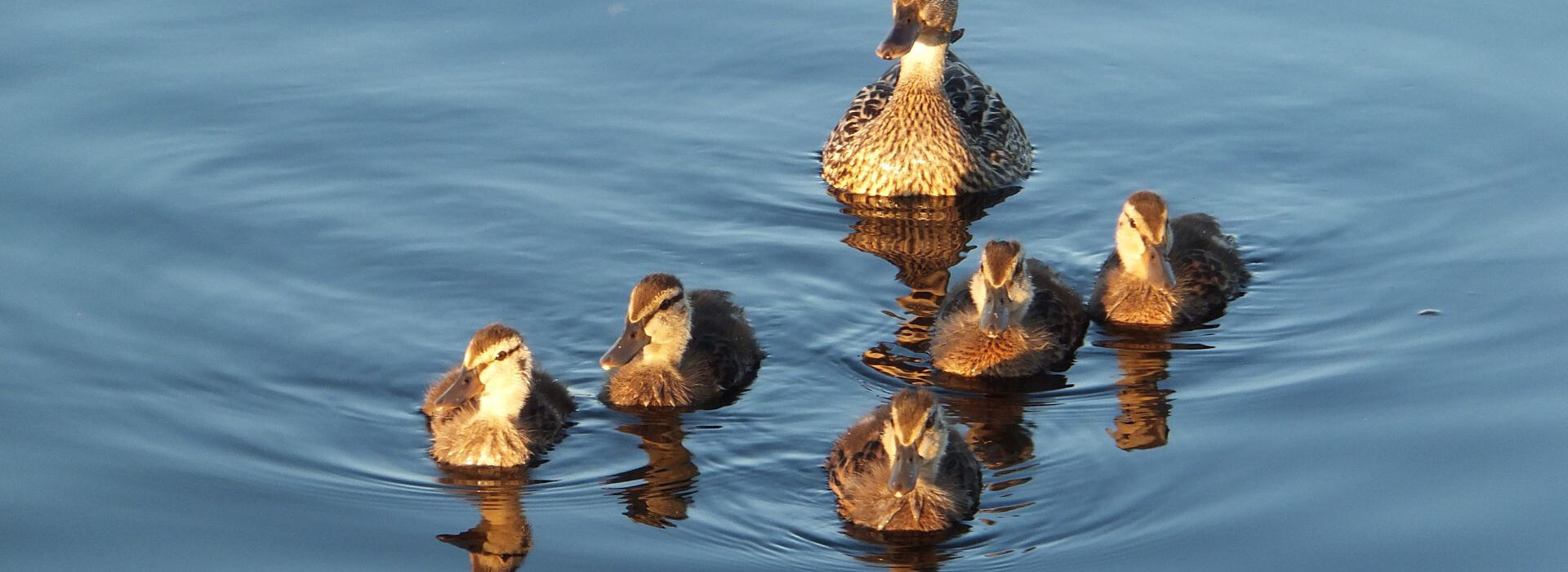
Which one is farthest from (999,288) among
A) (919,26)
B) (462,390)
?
(919,26)

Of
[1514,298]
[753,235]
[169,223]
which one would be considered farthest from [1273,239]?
[169,223]

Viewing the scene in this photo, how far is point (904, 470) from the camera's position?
7875 millimetres

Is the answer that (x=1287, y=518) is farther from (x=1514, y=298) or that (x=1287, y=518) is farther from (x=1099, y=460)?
(x=1514, y=298)

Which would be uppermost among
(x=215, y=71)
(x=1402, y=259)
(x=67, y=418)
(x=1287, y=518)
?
(x=215, y=71)

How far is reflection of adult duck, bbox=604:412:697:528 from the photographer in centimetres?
821

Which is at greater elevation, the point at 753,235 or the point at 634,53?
the point at 634,53

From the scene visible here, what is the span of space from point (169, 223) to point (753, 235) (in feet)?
9.50

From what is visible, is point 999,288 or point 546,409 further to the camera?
point 999,288

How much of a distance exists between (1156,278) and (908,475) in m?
2.53

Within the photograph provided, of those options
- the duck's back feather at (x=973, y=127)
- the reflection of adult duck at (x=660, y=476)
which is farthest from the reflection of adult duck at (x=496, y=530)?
the duck's back feather at (x=973, y=127)

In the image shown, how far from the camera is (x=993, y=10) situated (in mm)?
14344

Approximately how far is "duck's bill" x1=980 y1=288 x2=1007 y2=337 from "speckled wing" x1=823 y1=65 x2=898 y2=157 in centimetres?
271

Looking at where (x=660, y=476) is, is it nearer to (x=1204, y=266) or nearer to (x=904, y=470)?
(x=904, y=470)

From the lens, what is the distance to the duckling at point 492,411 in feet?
28.1
